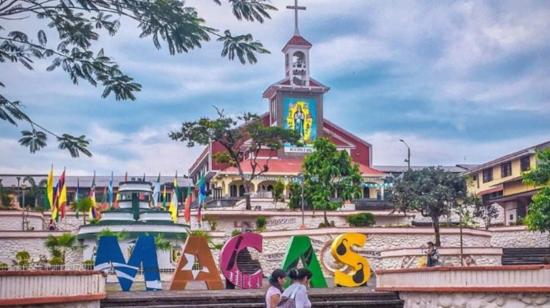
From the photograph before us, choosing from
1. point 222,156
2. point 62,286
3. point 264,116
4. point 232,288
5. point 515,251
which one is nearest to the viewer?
point 62,286

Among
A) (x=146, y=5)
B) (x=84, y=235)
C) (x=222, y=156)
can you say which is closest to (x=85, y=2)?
(x=146, y=5)

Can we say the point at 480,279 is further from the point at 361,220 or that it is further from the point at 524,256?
the point at 361,220

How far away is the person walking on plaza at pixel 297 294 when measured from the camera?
35.3 feet

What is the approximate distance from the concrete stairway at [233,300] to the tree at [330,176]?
1188 inches

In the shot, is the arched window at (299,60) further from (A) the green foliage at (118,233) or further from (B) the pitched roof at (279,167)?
(A) the green foliage at (118,233)

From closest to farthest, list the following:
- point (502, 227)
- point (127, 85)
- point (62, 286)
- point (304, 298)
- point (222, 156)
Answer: point (127, 85) → point (304, 298) → point (62, 286) → point (502, 227) → point (222, 156)

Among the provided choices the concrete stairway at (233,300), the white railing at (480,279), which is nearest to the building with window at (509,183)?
the concrete stairway at (233,300)

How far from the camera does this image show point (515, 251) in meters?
38.8

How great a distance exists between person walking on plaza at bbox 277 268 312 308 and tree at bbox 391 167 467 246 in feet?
95.0

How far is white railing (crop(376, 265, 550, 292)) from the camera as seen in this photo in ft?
48.2

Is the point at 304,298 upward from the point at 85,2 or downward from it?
downward

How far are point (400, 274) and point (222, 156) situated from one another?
36.4 m

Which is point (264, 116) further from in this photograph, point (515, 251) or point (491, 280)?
point (491, 280)

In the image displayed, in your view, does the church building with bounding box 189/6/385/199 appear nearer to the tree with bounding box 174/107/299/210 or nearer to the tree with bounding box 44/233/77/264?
the tree with bounding box 174/107/299/210
